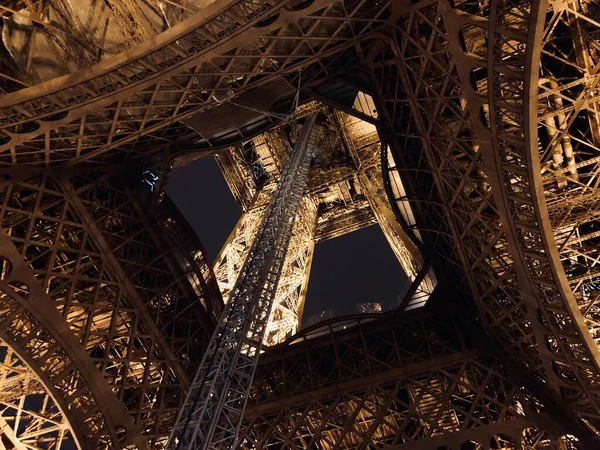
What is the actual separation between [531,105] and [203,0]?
6.11m

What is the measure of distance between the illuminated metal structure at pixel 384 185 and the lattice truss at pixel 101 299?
0.06 m

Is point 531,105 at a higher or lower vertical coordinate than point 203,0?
lower

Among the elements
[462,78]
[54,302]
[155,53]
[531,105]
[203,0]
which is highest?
[203,0]

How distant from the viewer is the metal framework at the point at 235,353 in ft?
20.1

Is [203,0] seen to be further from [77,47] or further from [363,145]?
[363,145]

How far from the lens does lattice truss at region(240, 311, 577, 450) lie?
1091 centimetres

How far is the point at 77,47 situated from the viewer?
1001 centimetres

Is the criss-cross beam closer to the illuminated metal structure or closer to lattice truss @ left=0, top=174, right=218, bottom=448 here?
the illuminated metal structure

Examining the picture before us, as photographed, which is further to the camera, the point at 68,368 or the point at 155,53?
the point at 68,368

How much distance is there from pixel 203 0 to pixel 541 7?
233 inches

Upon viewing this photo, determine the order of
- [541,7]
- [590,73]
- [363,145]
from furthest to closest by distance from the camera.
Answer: [363,145] → [590,73] → [541,7]

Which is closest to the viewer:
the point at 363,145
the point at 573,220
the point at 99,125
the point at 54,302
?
the point at 573,220

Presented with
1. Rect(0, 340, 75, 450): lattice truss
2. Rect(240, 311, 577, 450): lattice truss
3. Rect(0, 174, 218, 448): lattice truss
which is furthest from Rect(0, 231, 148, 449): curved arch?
Rect(240, 311, 577, 450): lattice truss

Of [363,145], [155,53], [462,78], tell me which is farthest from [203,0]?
[363,145]
